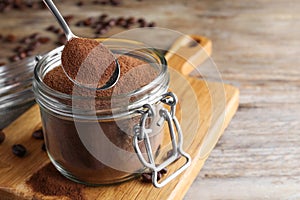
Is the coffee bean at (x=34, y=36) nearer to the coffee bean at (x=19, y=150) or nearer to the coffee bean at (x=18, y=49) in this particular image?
the coffee bean at (x=18, y=49)

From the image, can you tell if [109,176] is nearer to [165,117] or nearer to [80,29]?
[165,117]

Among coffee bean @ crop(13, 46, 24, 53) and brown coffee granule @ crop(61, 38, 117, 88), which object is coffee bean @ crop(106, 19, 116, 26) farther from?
brown coffee granule @ crop(61, 38, 117, 88)

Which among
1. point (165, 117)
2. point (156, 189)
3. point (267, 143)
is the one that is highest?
point (165, 117)

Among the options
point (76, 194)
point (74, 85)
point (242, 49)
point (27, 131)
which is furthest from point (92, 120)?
point (242, 49)

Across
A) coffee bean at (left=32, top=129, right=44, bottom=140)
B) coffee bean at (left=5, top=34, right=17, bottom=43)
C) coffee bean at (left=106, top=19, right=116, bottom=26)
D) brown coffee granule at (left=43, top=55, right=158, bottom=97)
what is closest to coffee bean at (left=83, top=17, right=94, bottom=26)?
coffee bean at (left=106, top=19, right=116, bottom=26)

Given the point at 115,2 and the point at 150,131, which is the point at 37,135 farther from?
the point at 115,2

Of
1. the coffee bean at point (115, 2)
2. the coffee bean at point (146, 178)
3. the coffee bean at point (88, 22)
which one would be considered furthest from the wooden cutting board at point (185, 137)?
the coffee bean at point (115, 2)
